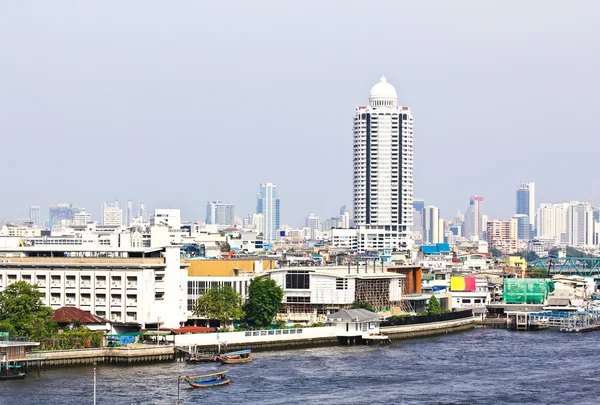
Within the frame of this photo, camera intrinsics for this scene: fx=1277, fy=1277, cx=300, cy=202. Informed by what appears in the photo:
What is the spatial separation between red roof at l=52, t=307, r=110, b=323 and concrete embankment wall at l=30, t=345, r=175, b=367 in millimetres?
4465

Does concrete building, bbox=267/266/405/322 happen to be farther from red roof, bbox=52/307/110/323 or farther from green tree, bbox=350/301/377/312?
red roof, bbox=52/307/110/323

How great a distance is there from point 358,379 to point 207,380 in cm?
518

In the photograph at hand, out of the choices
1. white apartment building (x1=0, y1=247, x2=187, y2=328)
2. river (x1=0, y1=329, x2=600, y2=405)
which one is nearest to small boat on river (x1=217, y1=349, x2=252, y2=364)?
river (x1=0, y1=329, x2=600, y2=405)

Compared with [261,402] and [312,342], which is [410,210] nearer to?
[312,342]

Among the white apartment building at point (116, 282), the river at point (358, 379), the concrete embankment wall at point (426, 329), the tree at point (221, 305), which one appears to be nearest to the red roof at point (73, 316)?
the white apartment building at point (116, 282)

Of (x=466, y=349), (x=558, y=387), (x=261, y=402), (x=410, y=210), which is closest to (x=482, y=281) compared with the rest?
(x=466, y=349)

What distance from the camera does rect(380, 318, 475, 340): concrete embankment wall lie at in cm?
5700

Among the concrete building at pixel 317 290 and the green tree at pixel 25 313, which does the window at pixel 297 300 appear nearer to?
the concrete building at pixel 317 290

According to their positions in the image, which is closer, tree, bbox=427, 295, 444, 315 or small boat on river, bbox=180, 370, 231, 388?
small boat on river, bbox=180, 370, 231, 388

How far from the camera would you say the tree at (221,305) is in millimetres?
53062

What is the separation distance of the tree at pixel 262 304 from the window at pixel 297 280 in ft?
15.5

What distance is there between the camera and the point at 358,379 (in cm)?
4122

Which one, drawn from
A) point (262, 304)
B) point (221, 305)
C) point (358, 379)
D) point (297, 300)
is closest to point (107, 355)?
point (358, 379)

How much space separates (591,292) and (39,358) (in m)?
49.1
